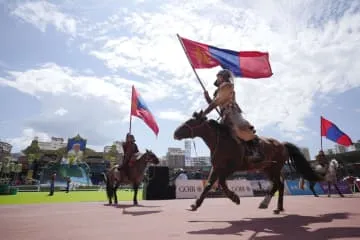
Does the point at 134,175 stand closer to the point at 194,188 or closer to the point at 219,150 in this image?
the point at 219,150

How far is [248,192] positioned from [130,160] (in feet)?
46.6

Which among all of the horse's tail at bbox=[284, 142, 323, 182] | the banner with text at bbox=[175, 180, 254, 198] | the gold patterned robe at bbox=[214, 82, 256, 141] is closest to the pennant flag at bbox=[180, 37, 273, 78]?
the gold patterned robe at bbox=[214, 82, 256, 141]

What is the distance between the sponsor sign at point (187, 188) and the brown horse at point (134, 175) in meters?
7.09

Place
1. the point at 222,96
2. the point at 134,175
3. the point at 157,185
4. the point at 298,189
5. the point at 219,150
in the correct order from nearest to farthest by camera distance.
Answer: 1. the point at 219,150
2. the point at 222,96
3. the point at 134,175
4. the point at 157,185
5. the point at 298,189

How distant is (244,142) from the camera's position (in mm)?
6762

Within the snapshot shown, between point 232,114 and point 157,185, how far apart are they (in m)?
12.3

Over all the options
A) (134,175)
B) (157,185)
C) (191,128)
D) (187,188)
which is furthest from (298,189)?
(191,128)

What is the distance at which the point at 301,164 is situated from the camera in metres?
8.20

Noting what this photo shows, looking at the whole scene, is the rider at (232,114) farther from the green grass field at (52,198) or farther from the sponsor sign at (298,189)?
the sponsor sign at (298,189)

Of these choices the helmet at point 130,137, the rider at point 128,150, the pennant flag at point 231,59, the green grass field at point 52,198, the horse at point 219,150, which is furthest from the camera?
the green grass field at point 52,198

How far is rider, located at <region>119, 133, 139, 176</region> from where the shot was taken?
12.2 meters

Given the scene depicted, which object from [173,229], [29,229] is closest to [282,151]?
[173,229]

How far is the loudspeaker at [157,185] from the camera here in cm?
1752

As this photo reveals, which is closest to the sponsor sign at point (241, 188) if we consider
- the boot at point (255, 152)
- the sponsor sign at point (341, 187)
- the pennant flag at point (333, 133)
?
the sponsor sign at point (341, 187)
